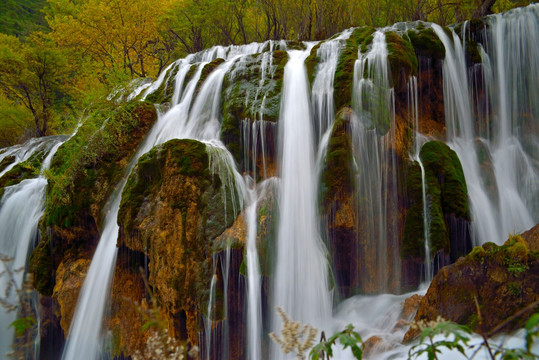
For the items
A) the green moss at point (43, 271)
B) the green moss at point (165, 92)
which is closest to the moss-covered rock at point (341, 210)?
the green moss at point (165, 92)

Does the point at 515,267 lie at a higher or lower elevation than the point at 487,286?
higher

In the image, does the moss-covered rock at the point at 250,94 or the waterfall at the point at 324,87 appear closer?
the waterfall at the point at 324,87

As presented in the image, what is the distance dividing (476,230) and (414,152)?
212 cm

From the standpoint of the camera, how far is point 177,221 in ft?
21.3

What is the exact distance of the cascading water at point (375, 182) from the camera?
6902mm

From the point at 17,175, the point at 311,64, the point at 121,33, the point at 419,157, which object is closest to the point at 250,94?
the point at 311,64

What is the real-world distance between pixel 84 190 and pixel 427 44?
9753 mm

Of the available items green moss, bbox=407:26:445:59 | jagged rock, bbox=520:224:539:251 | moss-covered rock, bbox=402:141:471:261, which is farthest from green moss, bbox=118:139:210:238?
green moss, bbox=407:26:445:59

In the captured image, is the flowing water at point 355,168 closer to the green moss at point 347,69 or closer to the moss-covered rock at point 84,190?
the green moss at point 347,69

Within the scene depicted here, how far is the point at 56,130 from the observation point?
76.1 feet

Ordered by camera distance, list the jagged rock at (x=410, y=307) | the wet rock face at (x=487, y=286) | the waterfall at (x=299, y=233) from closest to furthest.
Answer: the wet rock face at (x=487, y=286) < the jagged rock at (x=410, y=307) < the waterfall at (x=299, y=233)

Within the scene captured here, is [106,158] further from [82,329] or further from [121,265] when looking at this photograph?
[82,329]

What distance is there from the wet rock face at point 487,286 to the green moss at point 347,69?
4174 millimetres

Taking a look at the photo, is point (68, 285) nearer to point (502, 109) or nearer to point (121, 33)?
point (502, 109)
